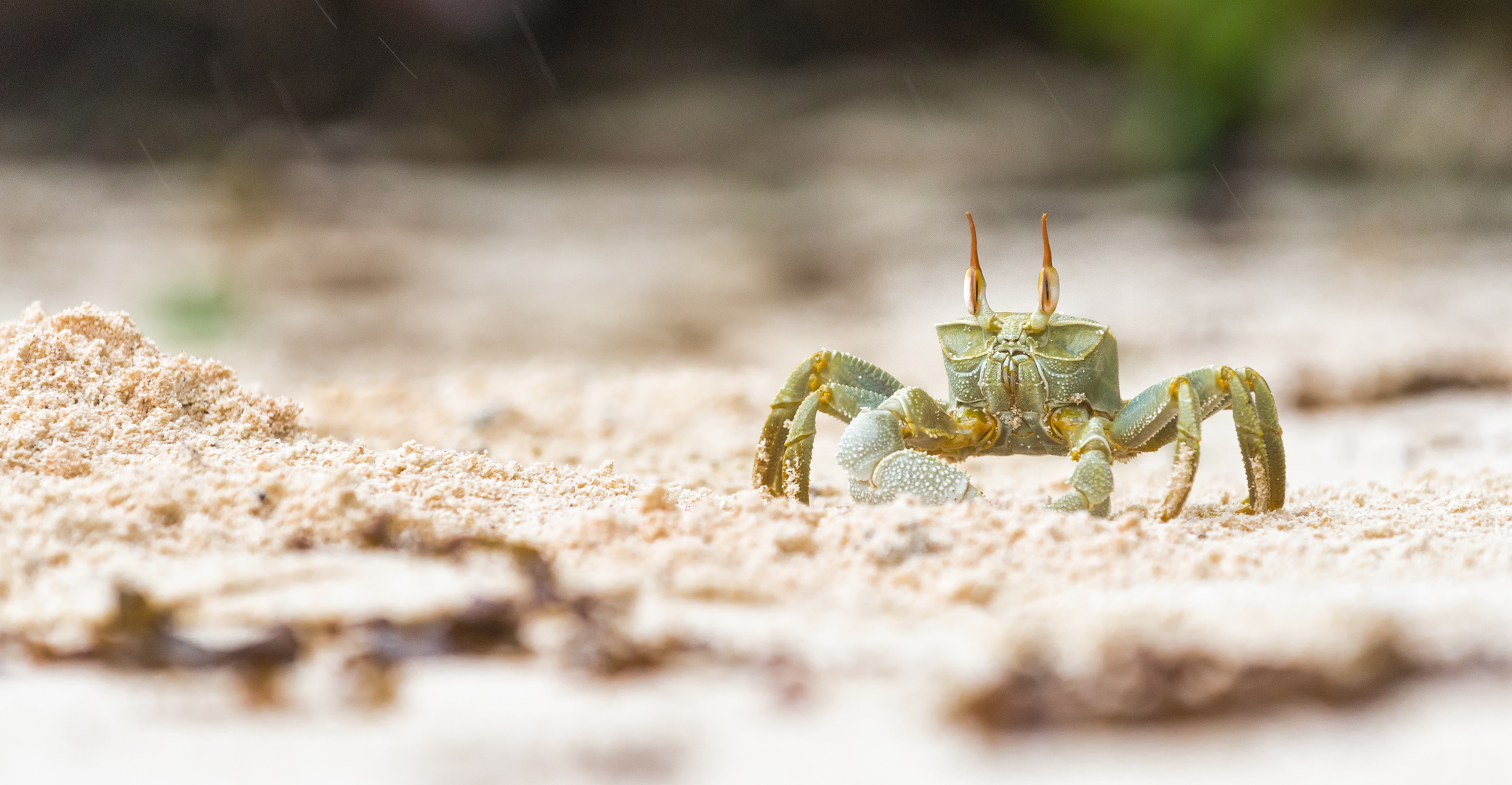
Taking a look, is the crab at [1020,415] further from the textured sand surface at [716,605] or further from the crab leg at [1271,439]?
the textured sand surface at [716,605]

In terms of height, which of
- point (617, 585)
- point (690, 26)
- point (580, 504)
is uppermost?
point (690, 26)

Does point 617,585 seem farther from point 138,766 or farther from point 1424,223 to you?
point 1424,223

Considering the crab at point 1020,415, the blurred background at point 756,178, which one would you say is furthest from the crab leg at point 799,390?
the blurred background at point 756,178

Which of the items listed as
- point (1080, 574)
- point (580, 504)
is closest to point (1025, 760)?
point (1080, 574)

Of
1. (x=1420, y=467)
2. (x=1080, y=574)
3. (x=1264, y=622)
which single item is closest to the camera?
(x=1264, y=622)

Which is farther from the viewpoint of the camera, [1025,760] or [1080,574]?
[1080,574]

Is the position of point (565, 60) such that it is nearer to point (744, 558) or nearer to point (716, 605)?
point (744, 558)

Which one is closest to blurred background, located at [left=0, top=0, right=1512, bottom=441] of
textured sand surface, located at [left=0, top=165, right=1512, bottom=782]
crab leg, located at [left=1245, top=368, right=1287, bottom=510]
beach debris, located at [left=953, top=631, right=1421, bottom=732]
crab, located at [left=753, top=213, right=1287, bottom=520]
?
crab leg, located at [left=1245, top=368, right=1287, bottom=510]

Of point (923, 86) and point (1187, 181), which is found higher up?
point (923, 86)
